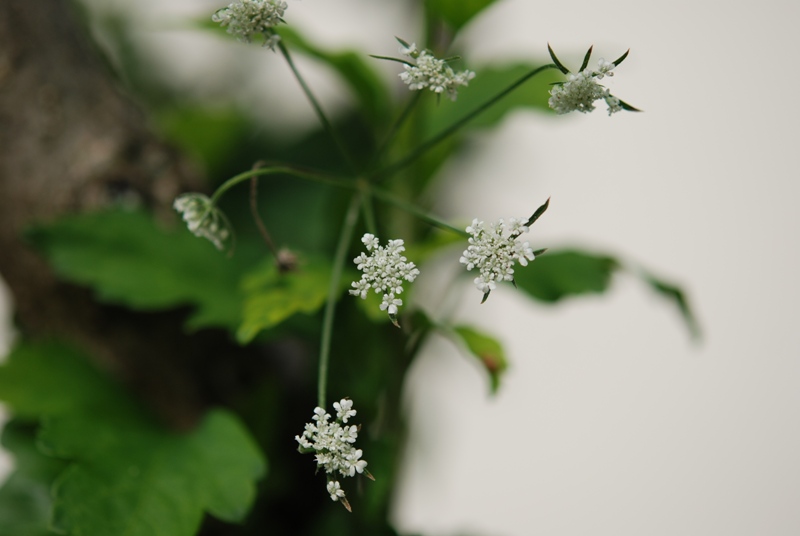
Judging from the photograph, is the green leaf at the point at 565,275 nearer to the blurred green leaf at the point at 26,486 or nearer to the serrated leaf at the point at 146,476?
the serrated leaf at the point at 146,476

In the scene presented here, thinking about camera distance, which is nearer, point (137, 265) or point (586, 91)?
point (586, 91)

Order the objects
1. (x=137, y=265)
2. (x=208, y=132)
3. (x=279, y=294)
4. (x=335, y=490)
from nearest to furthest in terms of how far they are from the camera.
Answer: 1. (x=335, y=490)
2. (x=279, y=294)
3. (x=137, y=265)
4. (x=208, y=132)

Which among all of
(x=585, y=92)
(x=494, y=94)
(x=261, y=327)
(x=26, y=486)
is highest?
(x=494, y=94)

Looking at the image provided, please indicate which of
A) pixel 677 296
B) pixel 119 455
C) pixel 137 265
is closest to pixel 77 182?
pixel 137 265

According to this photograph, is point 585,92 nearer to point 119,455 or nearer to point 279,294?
point 279,294

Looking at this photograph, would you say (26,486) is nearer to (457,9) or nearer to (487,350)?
(487,350)

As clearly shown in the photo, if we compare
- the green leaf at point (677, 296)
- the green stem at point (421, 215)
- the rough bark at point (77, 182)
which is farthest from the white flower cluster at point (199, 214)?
the green leaf at point (677, 296)

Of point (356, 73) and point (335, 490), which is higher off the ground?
point (356, 73)

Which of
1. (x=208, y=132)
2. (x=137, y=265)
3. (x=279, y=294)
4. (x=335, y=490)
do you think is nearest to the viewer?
(x=335, y=490)
